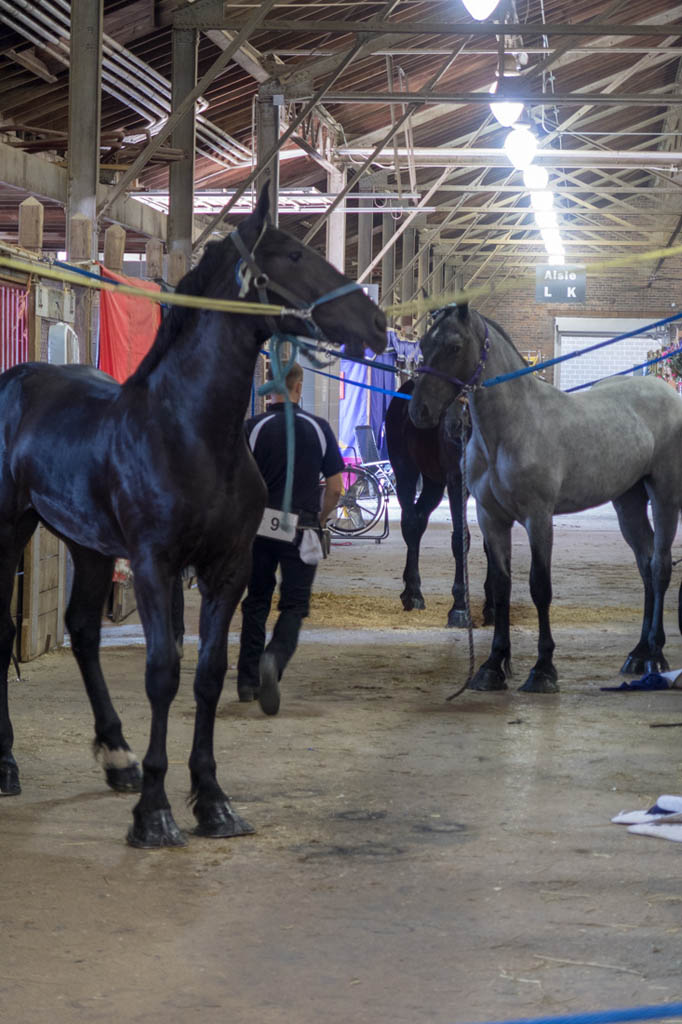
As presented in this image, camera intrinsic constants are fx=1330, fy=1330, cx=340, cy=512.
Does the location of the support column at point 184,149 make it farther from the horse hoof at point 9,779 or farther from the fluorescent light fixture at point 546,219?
the fluorescent light fixture at point 546,219

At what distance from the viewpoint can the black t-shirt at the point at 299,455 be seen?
6.40m

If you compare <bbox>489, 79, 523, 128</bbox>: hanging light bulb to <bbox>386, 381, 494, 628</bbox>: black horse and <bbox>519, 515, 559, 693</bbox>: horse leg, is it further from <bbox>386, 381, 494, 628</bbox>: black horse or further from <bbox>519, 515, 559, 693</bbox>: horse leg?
<bbox>519, 515, 559, 693</bbox>: horse leg

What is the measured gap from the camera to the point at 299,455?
6418mm

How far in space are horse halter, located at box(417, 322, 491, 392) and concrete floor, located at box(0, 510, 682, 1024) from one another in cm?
162

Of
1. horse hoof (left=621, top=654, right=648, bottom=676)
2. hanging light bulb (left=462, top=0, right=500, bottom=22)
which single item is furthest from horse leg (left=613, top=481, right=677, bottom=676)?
hanging light bulb (left=462, top=0, right=500, bottom=22)

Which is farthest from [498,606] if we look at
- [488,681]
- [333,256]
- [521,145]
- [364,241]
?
[364,241]

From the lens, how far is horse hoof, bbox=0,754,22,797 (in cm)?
490

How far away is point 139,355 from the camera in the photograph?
9.30m

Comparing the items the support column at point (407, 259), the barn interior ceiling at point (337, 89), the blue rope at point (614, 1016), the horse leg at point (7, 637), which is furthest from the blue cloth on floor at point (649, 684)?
the support column at point (407, 259)

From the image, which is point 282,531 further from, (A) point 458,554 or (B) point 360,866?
(A) point 458,554

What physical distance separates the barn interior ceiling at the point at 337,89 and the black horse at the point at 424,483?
2.51m

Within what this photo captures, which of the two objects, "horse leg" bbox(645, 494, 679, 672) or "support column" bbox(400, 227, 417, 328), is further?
"support column" bbox(400, 227, 417, 328)

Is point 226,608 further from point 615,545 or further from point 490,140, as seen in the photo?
point 490,140

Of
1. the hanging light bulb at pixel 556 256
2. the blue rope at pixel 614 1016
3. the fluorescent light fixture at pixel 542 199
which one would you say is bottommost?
the blue rope at pixel 614 1016
